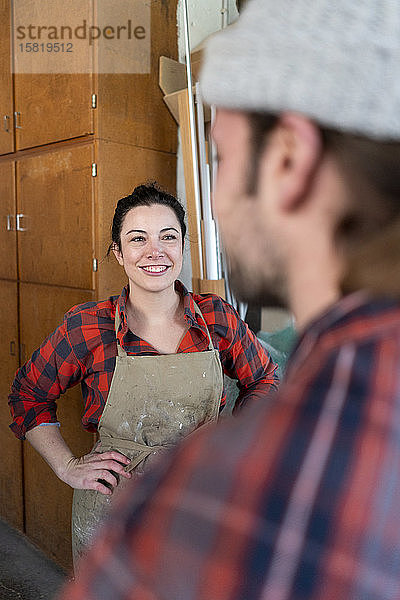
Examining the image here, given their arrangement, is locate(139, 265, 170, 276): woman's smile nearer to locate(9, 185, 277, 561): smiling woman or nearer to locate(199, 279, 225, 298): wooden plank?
locate(9, 185, 277, 561): smiling woman

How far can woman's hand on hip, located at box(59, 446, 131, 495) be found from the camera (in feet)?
5.54

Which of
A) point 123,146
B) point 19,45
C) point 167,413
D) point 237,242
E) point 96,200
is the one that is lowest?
point 167,413

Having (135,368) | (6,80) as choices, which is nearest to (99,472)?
(135,368)

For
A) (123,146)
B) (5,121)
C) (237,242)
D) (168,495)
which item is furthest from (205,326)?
(5,121)

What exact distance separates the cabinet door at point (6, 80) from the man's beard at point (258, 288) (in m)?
2.35

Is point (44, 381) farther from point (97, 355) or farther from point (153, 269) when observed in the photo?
point (153, 269)

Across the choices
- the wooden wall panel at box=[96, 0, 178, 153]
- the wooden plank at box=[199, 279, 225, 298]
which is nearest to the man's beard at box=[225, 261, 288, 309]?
the wooden plank at box=[199, 279, 225, 298]

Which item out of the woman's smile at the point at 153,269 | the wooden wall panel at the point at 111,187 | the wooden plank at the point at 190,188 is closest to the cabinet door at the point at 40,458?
the wooden wall panel at the point at 111,187

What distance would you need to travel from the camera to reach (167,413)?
179 cm

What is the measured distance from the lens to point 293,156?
0.56 meters

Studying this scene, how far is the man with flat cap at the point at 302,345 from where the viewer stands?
1.35 ft

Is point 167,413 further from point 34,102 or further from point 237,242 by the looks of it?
point 34,102

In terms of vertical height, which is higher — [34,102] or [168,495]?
[34,102]

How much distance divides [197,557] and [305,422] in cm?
13
